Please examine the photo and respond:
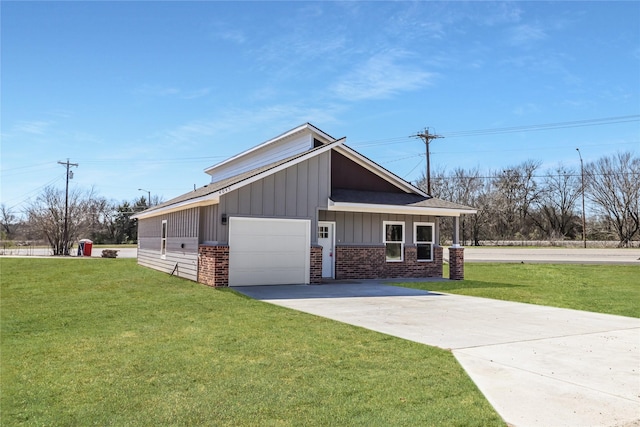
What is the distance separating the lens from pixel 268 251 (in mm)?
14586

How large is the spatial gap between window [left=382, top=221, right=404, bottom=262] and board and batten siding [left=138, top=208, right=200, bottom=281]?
275 inches

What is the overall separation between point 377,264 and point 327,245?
2182mm

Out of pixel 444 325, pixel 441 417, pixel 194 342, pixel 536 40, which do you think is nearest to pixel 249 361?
pixel 194 342

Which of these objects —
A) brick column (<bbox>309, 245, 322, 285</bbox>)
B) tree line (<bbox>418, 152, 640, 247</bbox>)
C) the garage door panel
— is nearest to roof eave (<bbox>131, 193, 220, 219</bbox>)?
the garage door panel

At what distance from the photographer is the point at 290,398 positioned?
174 inches

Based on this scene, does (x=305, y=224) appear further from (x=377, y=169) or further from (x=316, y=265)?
(x=377, y=169)

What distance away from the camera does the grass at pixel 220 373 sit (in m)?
4.09

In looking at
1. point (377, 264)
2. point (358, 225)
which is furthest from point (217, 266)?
point (377, 264)

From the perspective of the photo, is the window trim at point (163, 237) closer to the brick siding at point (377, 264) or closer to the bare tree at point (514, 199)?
the brick siding at point (377, 264)

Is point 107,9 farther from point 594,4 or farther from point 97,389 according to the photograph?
point 594,4

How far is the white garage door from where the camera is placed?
46.0 ft

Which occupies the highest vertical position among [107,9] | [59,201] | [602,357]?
[107,9]

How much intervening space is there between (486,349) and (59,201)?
43360 mm

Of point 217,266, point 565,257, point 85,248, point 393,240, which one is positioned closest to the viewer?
point 217,266
